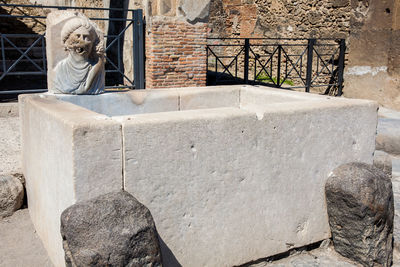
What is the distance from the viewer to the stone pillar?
6.85 metres

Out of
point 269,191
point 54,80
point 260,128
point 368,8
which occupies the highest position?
point 368,8

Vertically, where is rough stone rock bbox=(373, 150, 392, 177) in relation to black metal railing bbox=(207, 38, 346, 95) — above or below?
below

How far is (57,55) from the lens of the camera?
3805mm

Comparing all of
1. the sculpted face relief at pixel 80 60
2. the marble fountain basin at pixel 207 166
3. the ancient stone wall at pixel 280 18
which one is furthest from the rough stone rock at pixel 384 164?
the ancient stone wall at pixel 280 18

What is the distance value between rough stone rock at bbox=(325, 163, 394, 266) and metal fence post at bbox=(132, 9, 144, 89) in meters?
4.57

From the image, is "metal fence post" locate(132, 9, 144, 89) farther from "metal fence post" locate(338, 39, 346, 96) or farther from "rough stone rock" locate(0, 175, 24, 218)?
"metal fence post" locate(338, 39, 346, 96)

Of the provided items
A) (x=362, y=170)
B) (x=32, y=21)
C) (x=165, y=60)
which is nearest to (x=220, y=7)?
(x=32, y=21)

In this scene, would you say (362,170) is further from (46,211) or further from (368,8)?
(368,8)

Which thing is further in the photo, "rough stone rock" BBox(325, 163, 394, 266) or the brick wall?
the brick wall

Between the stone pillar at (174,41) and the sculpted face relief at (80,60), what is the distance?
313 centimetres

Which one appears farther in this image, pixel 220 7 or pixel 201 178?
pixel 220 7

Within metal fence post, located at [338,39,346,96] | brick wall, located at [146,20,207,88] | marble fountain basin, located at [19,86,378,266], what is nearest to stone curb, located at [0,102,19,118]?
brick wall, located at [146,20,207,88]

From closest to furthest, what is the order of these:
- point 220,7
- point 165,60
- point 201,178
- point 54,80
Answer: point 201,178
point 54,80
point 165,60
point 220,7

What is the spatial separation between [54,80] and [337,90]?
6953mm
